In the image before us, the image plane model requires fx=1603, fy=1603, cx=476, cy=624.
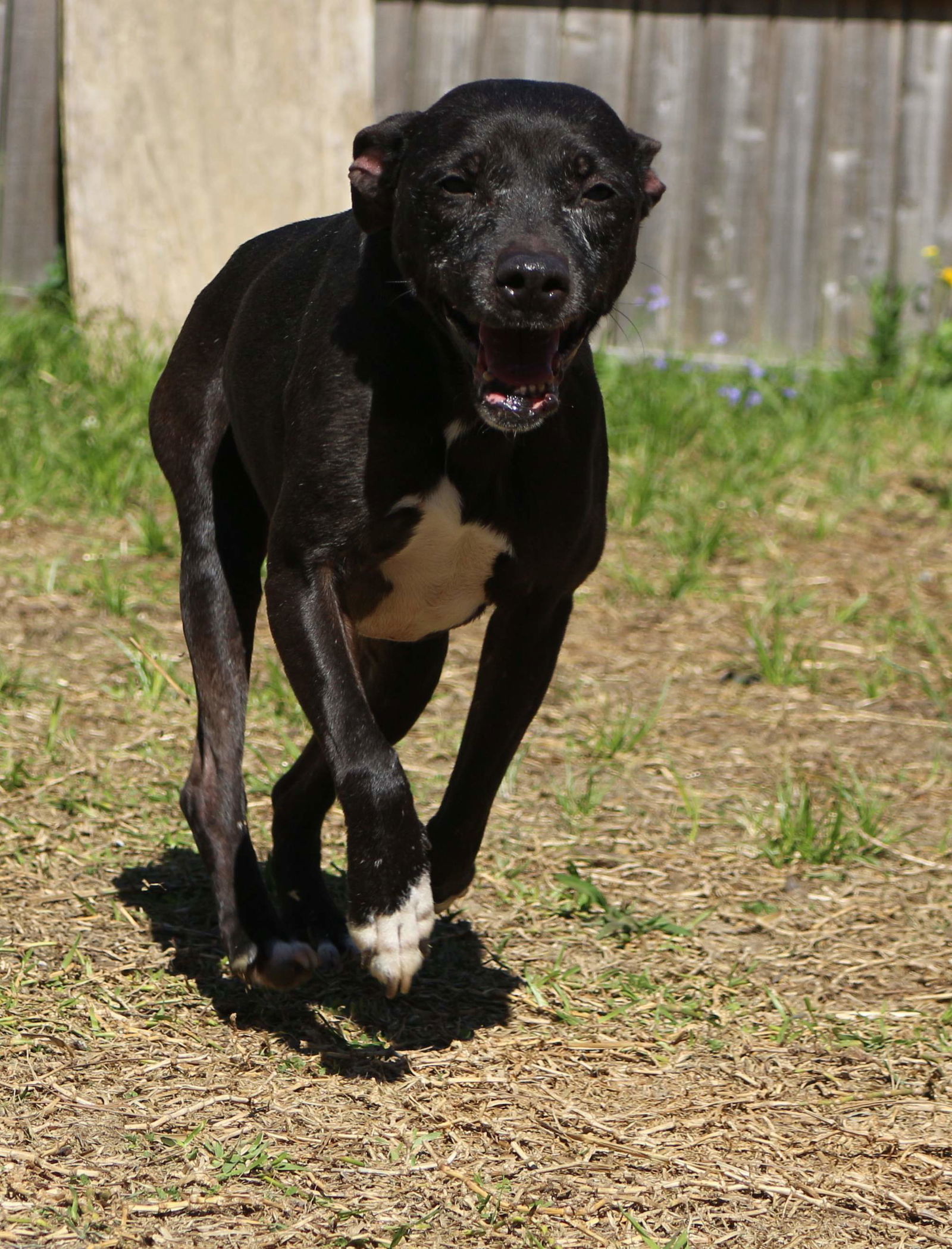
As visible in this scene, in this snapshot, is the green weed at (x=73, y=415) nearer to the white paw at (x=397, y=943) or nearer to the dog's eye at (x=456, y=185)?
the dog's eye at (x=456, y=185)

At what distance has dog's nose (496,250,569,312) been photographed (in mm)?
2467

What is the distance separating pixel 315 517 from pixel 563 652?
242 centimetres

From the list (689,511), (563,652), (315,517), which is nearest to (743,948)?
(315,517)

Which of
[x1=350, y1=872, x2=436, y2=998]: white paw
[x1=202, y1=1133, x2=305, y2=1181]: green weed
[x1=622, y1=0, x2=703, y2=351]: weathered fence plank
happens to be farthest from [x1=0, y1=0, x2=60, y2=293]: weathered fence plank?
[x1=202, y1=1133, x2=305, y2=1181]: green weed

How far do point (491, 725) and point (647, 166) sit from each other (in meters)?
1.07

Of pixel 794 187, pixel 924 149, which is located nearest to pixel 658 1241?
pixel 794 187

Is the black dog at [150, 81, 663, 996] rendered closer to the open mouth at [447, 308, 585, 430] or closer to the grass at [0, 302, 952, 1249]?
the open mouth at [447, 308, 585, 430]

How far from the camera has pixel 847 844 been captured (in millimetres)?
3785

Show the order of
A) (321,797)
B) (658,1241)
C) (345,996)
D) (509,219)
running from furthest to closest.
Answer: (321,797) → (345,996) → (509,219) → (658,1241)

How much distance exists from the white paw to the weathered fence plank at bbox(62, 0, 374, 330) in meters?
4.71

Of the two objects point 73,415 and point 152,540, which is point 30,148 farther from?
point 152,540

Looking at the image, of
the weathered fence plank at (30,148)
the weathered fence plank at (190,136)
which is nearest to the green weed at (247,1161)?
the weathered fence plank at (190,136)

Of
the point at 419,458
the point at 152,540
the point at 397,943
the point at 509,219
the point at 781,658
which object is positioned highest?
the point at 509,219

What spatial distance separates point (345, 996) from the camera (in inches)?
120
